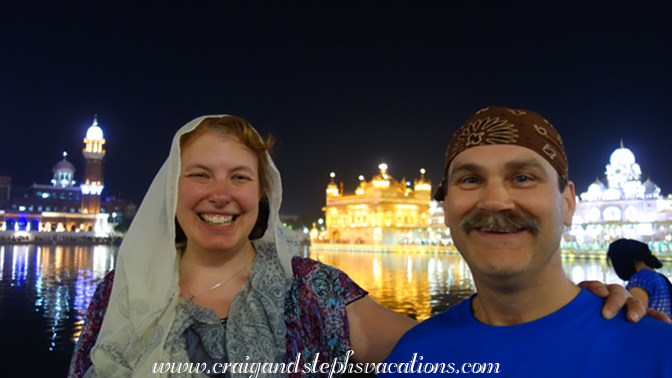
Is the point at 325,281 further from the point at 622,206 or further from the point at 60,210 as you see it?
the point at 60,210

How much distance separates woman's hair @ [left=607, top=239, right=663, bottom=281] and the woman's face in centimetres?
286

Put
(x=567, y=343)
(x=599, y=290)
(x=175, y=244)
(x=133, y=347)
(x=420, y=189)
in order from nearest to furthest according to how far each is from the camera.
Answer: (x=567, y=343), (x=599, y=290), (x=133, y=347), (x=175, y=244), (x=420, y=189)

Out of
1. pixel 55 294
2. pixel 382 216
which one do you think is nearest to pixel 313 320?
pixel 55 294

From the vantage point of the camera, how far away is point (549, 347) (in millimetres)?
1407

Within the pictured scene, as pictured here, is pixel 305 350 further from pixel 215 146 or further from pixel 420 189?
pixel 420 189

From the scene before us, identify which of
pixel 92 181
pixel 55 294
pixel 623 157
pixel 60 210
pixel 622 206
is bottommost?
pixel 55 294

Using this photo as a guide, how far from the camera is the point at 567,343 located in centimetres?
139

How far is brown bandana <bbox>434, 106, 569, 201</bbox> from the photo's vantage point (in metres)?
1.52

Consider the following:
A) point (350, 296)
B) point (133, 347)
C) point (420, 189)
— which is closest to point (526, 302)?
point (350, 296)

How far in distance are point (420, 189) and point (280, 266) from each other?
55.7m

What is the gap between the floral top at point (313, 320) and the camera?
6.77 feet

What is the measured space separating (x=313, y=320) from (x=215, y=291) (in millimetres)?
456

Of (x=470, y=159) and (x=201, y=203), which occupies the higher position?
(x=470, y=159)

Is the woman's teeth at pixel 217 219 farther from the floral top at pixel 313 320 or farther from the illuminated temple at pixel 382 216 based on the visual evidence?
the illuminated temple at pixel 382 216
